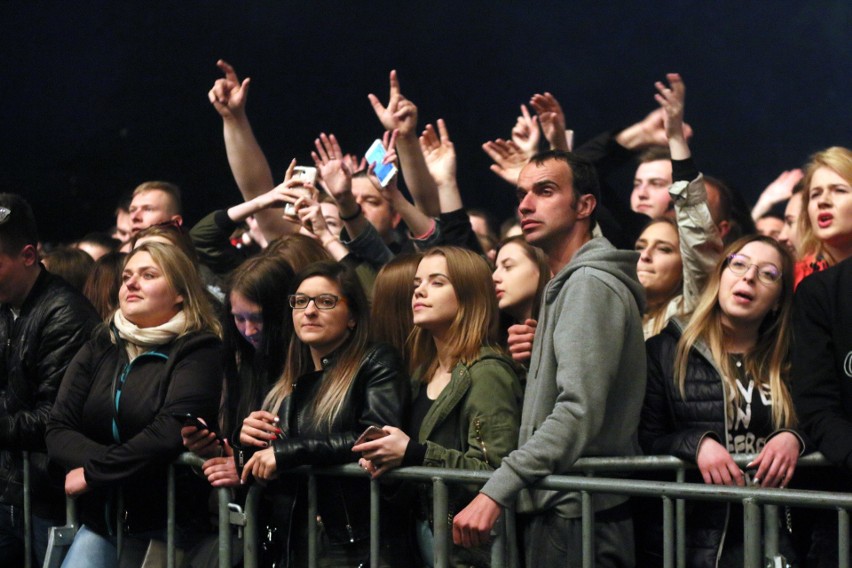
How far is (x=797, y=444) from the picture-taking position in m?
3.89

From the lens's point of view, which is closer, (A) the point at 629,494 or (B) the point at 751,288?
(A) the point at 629,494

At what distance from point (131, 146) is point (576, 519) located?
739 centimetres

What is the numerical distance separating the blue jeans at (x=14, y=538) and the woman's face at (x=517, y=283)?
2123mm

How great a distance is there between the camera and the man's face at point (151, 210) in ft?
20.7

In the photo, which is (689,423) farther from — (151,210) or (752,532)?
(151,210)

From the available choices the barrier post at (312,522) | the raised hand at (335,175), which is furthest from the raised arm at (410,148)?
the barrier post at (312,522)

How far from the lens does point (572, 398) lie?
3754 mm

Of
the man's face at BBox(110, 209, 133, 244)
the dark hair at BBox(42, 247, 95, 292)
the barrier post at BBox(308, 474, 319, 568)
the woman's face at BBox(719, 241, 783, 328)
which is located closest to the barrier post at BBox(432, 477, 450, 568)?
the barrier post at BBox(308, 474, 319, 568)

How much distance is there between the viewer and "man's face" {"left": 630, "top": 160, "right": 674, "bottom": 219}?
244 inches

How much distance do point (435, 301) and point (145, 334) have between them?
113 cm

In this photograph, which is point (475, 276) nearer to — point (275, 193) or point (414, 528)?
point (414, 528)

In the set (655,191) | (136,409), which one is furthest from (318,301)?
(655,191)

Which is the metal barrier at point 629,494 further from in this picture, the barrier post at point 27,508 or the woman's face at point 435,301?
the barrier post at point 27,508

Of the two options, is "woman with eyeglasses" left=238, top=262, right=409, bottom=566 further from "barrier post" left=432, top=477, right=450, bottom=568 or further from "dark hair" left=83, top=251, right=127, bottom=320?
"dark hair" left=83, top=251, right=127, bottom=320
